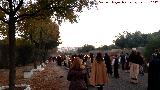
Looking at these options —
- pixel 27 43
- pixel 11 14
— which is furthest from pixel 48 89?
pixel 27 43

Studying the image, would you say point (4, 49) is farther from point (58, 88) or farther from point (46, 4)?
point (46, 4)

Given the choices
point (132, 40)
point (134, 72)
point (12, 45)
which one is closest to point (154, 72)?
point (12, 45)

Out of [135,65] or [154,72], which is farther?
[135,65]

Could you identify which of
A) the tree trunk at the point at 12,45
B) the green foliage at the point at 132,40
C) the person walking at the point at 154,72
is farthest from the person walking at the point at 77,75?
the green foliage at the point at 132,40

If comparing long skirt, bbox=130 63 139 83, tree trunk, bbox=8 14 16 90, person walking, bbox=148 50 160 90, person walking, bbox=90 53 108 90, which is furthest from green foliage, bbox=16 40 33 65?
person walking, bbox=148 50 160 90

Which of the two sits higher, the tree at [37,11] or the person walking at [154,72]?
the tree at [37,11]

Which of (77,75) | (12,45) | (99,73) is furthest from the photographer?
(99,73)

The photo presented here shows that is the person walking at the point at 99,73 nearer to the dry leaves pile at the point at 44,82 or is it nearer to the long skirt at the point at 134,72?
the dry leaves pile at the point at 44,82

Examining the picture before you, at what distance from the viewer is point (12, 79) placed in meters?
18.0

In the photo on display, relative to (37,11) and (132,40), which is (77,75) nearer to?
(37,11)

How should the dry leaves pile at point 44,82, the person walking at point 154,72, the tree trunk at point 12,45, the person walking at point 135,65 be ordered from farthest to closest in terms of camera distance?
the person walking at point 135,65 < the dry leaves pile at point 44,82 < the tree trunk at point 12,45 < the person walking at point 154,72

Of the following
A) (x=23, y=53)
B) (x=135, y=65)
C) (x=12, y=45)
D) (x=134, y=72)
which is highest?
(x=23, y=53)

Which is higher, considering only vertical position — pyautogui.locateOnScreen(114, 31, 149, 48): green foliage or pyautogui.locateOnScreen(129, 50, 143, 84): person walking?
pyautogui.locateOnScreen(114, 31, 149, 48): green foliage

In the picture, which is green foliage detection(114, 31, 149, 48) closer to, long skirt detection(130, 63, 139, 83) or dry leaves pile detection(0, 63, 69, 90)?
dry leaves pile detection(0, 63, 69, 90)
